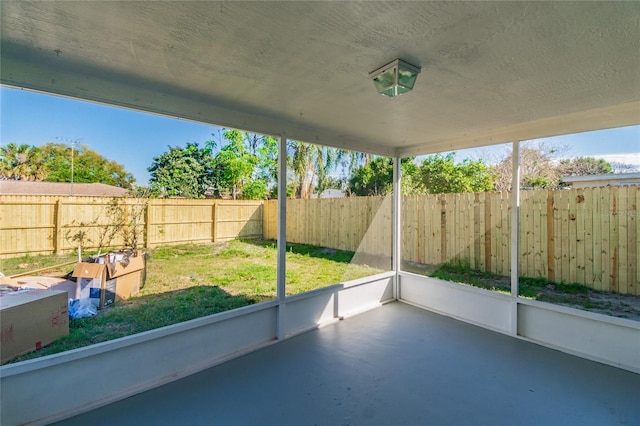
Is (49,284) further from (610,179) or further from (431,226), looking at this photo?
(610,179)

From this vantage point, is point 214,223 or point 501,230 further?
point 214,223

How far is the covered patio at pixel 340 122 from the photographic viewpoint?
4.33 feet

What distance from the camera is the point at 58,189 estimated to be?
2.92 m

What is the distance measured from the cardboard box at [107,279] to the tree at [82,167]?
872mm

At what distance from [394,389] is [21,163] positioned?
3.94 m

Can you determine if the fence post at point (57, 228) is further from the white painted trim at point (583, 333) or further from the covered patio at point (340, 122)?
the white painted trim at point (583, 333)

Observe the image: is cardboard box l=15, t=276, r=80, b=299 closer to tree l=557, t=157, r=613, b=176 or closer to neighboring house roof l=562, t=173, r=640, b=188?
neighboring house roof l=562, t=173, r=640, b=188

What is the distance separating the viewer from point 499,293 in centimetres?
324

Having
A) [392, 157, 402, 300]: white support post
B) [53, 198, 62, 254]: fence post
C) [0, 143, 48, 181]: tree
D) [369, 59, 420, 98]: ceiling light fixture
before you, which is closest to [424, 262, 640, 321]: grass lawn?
[392, 157, 402, 300]: white support post

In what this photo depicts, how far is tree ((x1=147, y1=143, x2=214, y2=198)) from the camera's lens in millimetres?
3707

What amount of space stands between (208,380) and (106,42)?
243 centimetres

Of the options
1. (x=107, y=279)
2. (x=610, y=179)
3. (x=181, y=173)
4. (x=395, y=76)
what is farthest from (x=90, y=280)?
(x=610, y=179)

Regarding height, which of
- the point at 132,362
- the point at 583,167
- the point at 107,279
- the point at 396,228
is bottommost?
the point at 132,362

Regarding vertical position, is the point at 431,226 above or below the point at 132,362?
above
